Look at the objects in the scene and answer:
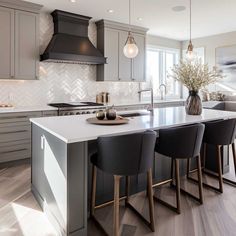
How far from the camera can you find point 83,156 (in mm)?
2062

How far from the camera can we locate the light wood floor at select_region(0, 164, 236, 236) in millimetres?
2217

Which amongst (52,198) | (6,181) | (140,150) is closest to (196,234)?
(140,150)

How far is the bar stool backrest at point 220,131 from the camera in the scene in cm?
291

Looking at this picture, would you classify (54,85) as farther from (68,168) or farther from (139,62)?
(68,168)

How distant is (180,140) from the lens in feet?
7.95

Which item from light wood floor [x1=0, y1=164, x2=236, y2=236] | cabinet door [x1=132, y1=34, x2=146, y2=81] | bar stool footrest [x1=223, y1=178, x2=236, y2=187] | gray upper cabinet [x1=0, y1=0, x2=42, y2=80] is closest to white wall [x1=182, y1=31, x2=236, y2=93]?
cabinet door [x1=132, y1=34, x2=146, y2=81]

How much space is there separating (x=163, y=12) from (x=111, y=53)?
1.37 metres

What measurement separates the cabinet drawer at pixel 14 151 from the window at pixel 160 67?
13.2 feet

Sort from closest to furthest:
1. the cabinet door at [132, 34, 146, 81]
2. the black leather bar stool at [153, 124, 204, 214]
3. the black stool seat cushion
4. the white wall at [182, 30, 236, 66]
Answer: the black stool seat cushion → the black leather bar stool at [153, 124, 204, 214] → the cabinet door at [132, 34, 146, 81] → the white wall at [182, 30, 236, 66]

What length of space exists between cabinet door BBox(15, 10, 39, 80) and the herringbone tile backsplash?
14.2 inches

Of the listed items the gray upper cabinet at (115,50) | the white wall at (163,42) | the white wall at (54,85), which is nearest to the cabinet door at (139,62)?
the gray upper cabinet at (115,50)

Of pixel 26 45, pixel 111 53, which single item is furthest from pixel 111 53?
pixel 26 45

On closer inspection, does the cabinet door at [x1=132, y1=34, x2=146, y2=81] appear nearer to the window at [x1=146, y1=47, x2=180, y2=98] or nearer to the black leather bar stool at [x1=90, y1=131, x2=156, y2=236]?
the window at [x1=146, y1=47, x2=180, y2=98]

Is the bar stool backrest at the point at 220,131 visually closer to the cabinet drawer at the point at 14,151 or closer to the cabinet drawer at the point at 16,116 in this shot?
the cabinet drawer at the point at 16,116
